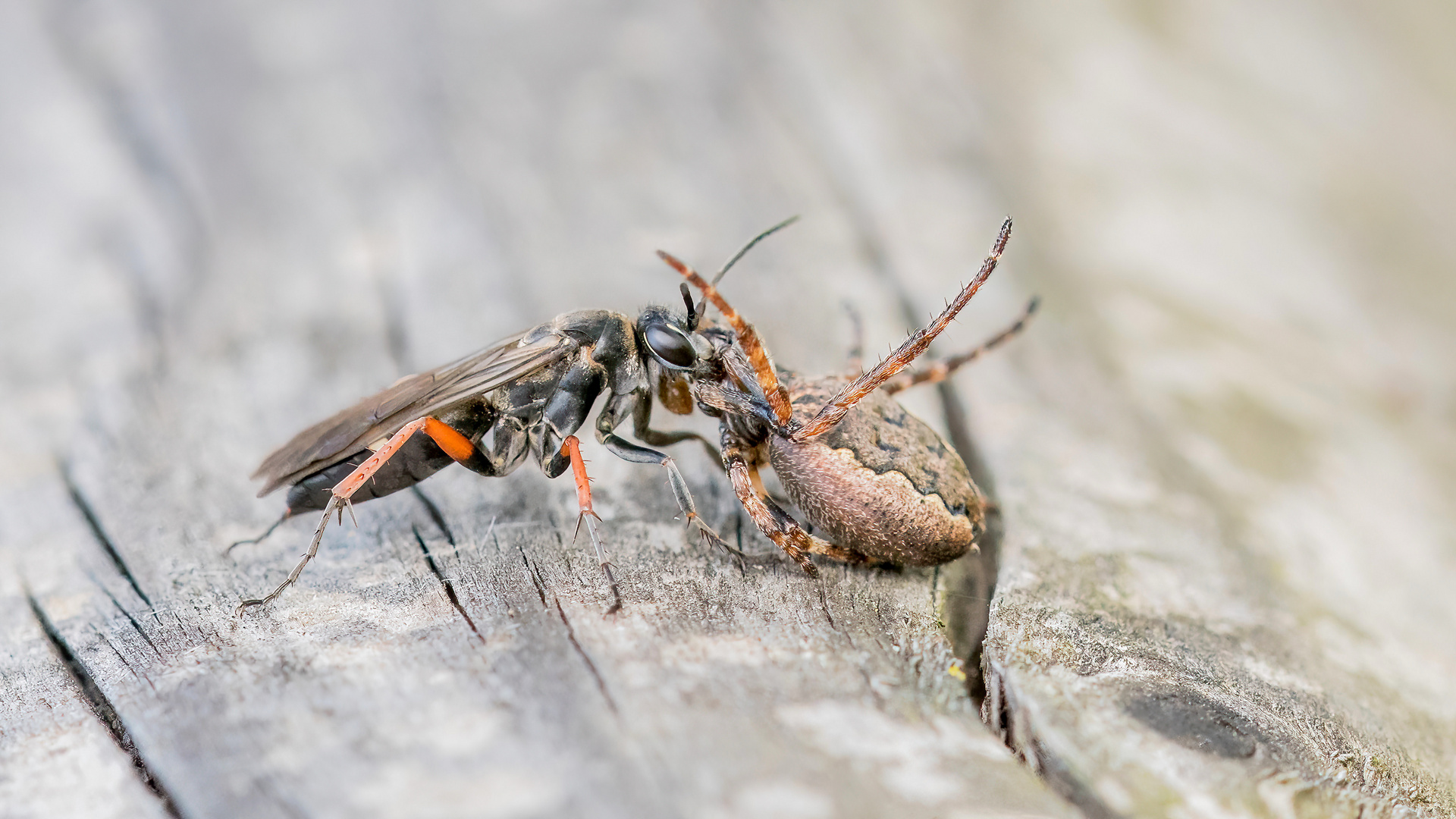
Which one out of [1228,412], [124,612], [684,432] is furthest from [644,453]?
[1228,412]

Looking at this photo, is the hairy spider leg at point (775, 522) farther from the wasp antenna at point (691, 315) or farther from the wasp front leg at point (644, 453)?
the wasp antenna at point (691, 315)

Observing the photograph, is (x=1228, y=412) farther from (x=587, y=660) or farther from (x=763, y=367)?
(x=587, y=660)

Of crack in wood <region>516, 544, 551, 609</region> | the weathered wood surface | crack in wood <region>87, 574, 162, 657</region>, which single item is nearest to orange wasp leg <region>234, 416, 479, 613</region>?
the weathered wood surface

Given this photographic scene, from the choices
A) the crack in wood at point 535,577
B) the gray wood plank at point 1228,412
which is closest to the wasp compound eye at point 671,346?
the crack in wood at point 535,577

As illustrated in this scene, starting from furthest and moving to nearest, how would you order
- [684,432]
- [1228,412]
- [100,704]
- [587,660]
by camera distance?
[1228,412] < [684,432] < [100,704] < [587,660]

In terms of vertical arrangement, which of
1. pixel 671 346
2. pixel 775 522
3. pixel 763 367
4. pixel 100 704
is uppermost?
pixel 671 346

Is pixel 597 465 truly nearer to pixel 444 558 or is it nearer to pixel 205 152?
pixel 444 558

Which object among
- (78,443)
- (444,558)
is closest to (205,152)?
(78,443)
